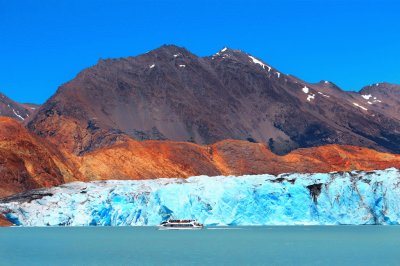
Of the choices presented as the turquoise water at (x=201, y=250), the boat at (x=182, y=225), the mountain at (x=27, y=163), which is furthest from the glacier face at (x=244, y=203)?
the mountain at (x=27, y=163)

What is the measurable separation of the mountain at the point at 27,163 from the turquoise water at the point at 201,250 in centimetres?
5675

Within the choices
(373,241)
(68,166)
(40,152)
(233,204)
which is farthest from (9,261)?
(68,166)

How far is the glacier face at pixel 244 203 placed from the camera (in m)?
93.0

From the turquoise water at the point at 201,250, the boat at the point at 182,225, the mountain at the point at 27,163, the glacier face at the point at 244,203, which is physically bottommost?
the turquoise water at the point at 201,250

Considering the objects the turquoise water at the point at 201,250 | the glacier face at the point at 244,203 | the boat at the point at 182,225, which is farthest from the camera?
the boat at the point at 182,225

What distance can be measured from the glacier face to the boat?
2841mm

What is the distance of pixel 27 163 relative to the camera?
14325cm

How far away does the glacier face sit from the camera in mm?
93000

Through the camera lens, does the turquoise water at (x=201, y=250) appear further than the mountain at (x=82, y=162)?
No

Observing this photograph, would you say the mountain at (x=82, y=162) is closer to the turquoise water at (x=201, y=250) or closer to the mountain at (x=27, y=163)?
the mountain at (x=27, y=163)

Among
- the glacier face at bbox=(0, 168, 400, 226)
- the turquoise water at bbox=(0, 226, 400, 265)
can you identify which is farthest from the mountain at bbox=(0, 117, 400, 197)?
the turquoise water at bbox=(0, 226, 400, 265)

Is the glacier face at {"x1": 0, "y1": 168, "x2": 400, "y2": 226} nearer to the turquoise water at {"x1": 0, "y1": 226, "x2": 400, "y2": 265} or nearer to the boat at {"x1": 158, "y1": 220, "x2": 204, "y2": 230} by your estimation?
the boat at {"x1": 158, "y1": 220, "x2": 204, "y2": 230}

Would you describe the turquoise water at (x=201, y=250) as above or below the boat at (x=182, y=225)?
below

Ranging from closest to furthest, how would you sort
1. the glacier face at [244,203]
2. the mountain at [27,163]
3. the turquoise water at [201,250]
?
1. the turquoise water at [201,250]
2. the glacier face at [244,203]
3. the mountain at [27,163]
